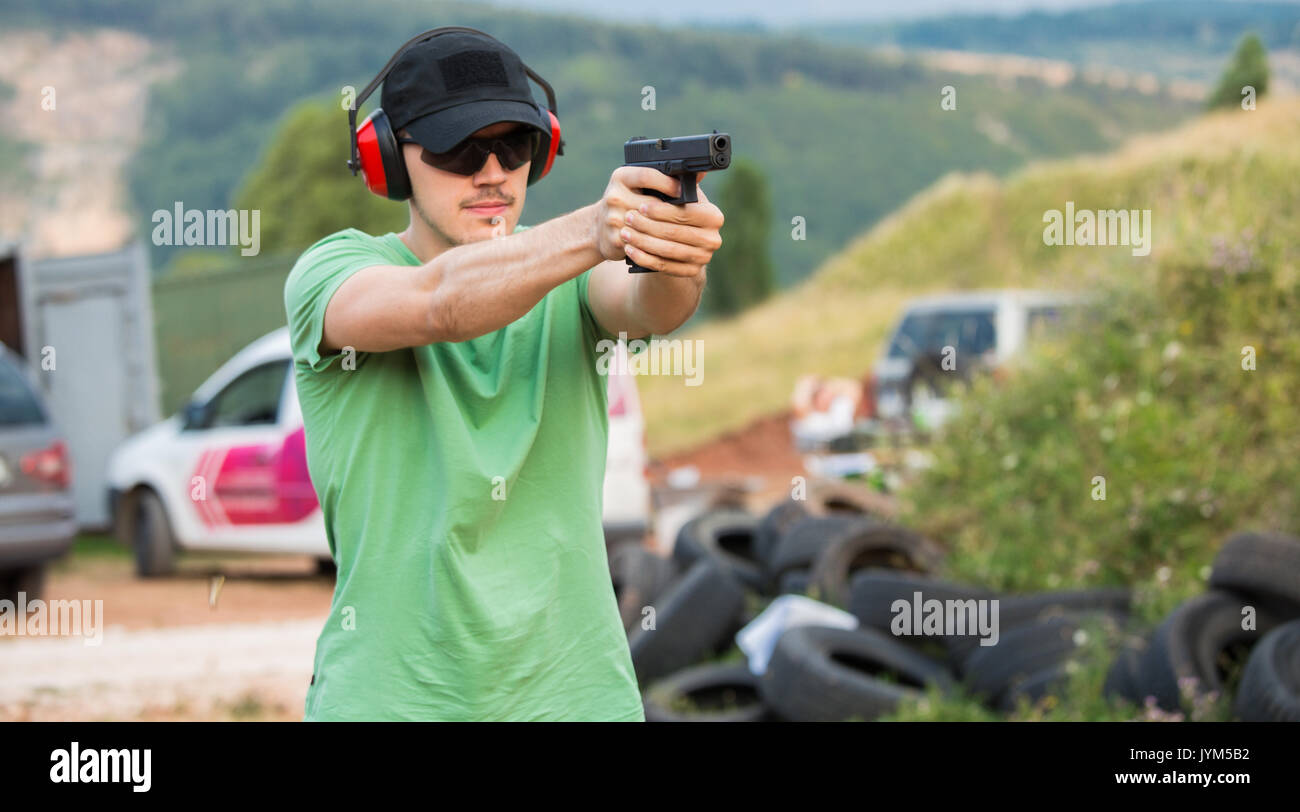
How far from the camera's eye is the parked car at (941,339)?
1372 centimetres

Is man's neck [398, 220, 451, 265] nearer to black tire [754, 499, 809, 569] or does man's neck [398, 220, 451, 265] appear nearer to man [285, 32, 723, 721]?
man [285, 32, 723, 721]

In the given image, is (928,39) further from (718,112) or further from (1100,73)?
(718,112)

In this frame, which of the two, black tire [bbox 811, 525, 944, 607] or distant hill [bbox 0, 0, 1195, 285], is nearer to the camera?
black tire [bbox 811, 525, 944, 607]

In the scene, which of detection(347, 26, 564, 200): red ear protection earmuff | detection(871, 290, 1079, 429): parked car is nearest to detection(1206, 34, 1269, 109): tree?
detection(871, 290, 1079, 429): parked car

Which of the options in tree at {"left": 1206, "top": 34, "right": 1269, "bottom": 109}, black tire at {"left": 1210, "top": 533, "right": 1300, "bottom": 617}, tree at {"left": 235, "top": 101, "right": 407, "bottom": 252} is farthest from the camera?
tree at {"left": 235, "top": 101, "right": 407, "bottom": 252}

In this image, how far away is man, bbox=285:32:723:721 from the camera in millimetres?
2281

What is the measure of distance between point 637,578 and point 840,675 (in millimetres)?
2177

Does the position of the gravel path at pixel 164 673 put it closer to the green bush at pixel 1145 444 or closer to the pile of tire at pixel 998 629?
the pile of tire at pixel 998 629

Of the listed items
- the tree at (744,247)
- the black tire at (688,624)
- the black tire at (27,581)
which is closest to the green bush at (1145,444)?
the black tire at (688,624)

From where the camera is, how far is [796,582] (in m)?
7.39

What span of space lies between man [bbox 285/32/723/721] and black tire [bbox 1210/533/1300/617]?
3509mm

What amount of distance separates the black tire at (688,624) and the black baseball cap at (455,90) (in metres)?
4.49

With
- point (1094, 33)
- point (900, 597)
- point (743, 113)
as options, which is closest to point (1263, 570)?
point (900, 597)
